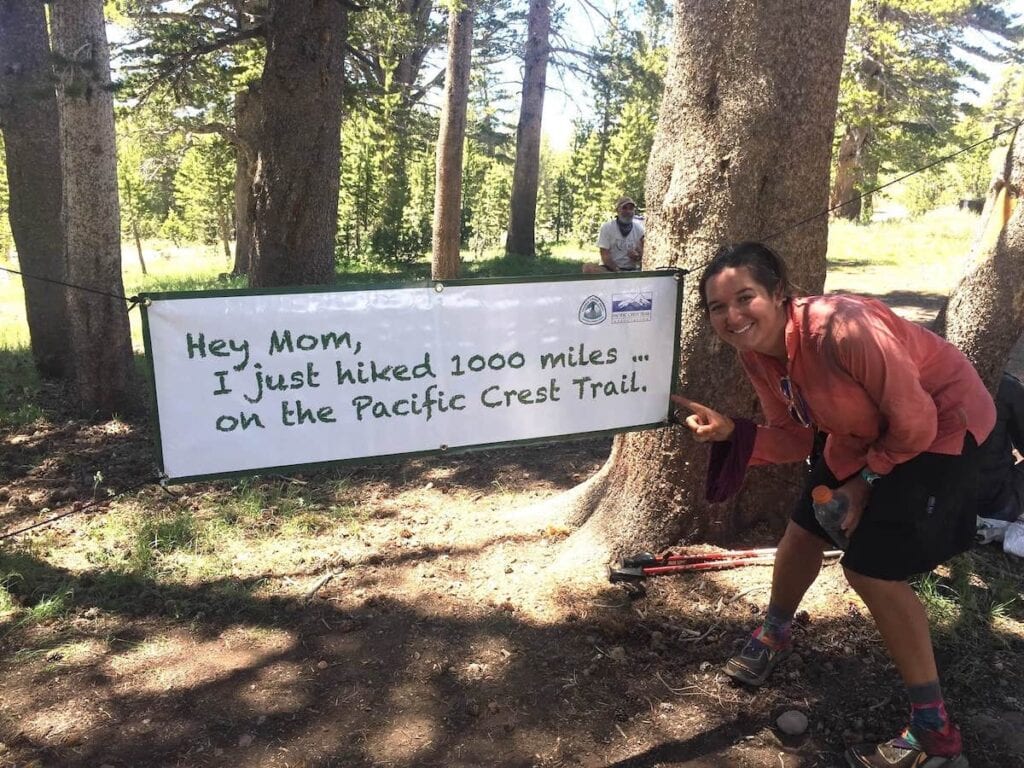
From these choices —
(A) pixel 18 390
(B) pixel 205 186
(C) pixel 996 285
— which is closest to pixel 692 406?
(C) pixel 996 285

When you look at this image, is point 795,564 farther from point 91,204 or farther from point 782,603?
point 91,204

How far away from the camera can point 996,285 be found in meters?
3.61

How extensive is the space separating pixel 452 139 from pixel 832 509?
9553mm

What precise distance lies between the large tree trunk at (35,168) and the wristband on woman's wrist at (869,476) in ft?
24.2

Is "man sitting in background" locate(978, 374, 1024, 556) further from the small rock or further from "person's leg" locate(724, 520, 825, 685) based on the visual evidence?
the small rock

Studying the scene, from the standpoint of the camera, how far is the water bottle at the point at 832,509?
2.20 m

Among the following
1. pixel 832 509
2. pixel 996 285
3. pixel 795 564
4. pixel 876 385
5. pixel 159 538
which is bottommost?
pixel 159 538

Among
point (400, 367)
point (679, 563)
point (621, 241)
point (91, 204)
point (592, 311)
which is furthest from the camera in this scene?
point (621, 241)

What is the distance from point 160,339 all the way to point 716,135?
2.29 meters

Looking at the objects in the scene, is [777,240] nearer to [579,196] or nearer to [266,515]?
[266,515]

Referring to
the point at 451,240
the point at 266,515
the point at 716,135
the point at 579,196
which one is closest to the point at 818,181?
the point at 716,135

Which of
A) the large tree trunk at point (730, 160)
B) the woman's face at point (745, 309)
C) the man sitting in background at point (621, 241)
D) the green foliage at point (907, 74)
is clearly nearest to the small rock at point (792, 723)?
the large tree trunk at point (730, 160)

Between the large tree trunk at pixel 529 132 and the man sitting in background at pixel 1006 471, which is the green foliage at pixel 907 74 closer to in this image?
the large tree trunk at pixel 529 132

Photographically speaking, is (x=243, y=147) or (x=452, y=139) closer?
(x=452, y=139)
